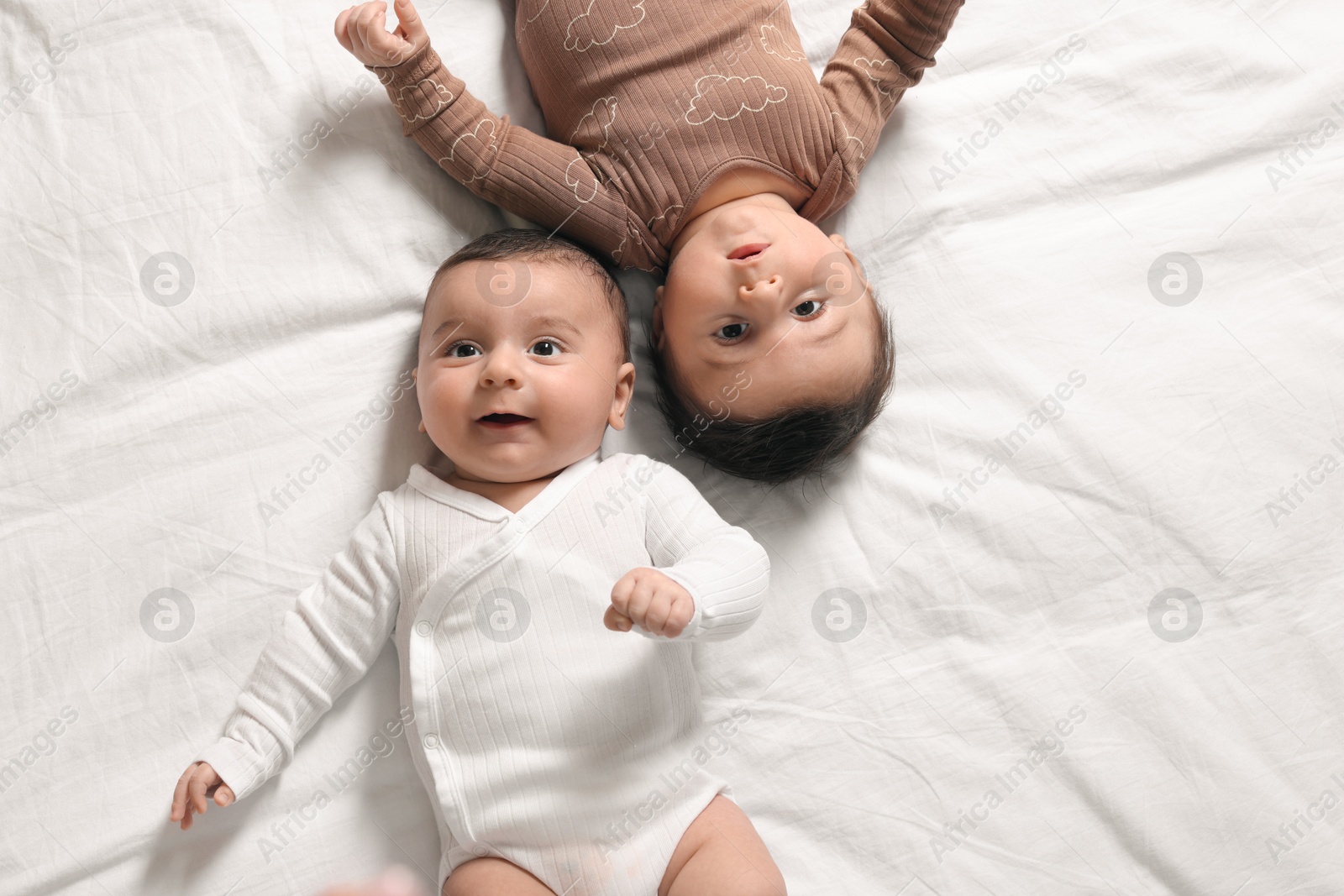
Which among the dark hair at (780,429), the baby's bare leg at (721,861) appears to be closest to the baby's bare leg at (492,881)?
the baby's bare leg at (721,861)

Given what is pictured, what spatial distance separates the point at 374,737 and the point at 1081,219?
1.20m

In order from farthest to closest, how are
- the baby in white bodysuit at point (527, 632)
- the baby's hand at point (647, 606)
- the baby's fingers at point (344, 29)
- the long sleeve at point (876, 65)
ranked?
the long sleeve at point (876, 65)
the baby's fingers at point (344, 29)
the baby in white bodysuit at point (527, 632)
the baby's hand at point (647, 606)

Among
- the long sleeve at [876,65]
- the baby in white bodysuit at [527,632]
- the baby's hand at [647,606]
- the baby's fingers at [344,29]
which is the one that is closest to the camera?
the baby's hand at [647,606]

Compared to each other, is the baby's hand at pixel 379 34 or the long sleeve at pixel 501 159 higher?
the baby's hand at pixel 379 34

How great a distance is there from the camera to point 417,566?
1184 millimetres

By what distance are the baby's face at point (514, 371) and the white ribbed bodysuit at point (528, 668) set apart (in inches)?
2.7

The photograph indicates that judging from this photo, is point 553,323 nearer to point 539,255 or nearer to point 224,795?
point 539,255

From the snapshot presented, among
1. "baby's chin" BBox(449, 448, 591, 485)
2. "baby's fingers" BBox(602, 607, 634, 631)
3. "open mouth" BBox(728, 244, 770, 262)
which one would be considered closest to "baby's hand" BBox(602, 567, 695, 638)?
"baby's fingers" BBox(602, 607, 634, 631)

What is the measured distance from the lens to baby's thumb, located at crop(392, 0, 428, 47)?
1232 millimetres

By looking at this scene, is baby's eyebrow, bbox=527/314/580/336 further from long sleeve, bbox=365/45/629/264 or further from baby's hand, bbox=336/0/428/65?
baby's hand, bbox=336/0/428/65

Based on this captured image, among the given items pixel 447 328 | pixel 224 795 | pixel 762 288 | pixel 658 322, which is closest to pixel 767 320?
pixel 762 288

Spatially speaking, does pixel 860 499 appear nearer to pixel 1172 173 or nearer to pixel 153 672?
pixel 1172 173

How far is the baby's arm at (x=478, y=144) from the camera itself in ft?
4.02

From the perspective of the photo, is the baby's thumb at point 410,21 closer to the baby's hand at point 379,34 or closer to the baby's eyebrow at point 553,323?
the baby's hand at point 379,34
